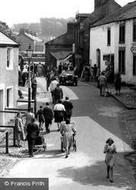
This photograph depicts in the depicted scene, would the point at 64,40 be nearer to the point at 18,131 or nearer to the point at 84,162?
the point at 18,131

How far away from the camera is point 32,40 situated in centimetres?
10906

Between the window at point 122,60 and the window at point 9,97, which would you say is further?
A: the window at point 122,60

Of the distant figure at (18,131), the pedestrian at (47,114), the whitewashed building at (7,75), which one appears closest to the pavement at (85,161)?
the pedestrian at (47,114)

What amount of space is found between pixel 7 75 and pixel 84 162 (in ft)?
32.1

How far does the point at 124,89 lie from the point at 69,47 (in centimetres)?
3585

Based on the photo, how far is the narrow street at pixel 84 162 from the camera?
49.2 ft

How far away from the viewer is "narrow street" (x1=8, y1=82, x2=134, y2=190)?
49.2 feet

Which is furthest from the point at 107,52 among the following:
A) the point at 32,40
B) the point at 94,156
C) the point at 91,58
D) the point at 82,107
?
the point at 32,40

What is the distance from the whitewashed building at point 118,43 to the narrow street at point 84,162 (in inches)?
576

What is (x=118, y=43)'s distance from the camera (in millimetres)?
46250

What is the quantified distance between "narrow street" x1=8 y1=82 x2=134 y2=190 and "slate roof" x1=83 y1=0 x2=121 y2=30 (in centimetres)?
3397

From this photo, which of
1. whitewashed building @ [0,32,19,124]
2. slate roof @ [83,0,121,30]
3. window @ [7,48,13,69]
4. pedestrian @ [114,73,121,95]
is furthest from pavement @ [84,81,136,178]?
slate roof @ [83,0,121,30]

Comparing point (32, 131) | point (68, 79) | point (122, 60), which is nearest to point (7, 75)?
point (32, 131)

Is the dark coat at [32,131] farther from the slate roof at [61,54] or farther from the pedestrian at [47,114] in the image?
the slate roof at [61,54]
